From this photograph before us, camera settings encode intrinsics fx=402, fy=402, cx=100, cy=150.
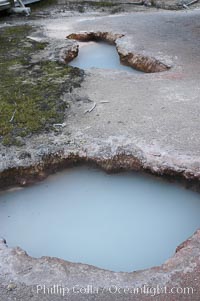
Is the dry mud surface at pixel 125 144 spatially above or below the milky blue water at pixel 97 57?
below

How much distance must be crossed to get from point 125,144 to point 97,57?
422 centimetres

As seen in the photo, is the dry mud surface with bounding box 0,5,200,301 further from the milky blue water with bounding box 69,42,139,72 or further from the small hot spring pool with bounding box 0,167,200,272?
the milky blue water with bounding box 69,42,139,72

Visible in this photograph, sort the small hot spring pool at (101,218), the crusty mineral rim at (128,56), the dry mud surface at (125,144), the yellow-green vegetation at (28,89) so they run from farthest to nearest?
the crusty mineral rim at (128,56), the yellow-green vegetation at (28,89), the small hot spring pool at (101,218), the dry mud surface at (125,144)

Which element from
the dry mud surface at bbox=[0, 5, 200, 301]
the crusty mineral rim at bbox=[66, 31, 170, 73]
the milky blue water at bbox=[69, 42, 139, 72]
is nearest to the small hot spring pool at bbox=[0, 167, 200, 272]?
the dry mud surface at bbox=[0, 5, 200, 301]

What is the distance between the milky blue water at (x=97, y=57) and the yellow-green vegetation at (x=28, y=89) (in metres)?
0.77

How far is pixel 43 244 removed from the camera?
3609 millimetres

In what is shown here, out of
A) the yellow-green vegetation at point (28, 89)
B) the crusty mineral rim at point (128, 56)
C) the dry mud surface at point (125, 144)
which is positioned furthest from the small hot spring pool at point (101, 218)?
the crusty mineral rim at point (128, 56)

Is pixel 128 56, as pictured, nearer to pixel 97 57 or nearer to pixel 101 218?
pixel 97 57

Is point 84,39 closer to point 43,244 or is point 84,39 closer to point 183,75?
point 183,75

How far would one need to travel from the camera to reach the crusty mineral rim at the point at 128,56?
7.27m

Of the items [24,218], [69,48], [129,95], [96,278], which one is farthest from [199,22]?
[96,278]

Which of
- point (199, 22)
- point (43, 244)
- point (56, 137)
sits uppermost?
point (199, 22)

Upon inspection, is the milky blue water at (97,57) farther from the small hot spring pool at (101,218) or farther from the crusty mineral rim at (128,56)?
the small hot spring pool at (101,218)

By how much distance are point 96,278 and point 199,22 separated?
832 cm
